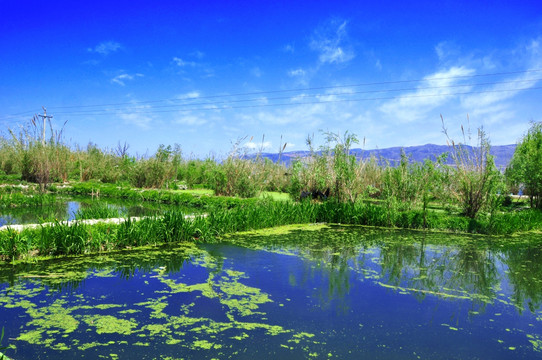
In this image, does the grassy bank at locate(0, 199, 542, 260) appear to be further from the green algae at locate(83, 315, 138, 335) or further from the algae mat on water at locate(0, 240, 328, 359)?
the green algae at locate(83, 315, 138, 335)

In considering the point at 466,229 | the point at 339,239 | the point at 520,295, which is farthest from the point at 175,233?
the point at 466,229

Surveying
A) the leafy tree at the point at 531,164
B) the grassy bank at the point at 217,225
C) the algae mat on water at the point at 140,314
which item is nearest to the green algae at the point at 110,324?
the algae mat on water at the point at 140,314

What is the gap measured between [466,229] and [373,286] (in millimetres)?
6923

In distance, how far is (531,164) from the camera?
1518cm

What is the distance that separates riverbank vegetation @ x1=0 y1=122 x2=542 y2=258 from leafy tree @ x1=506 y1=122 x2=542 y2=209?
0.04m

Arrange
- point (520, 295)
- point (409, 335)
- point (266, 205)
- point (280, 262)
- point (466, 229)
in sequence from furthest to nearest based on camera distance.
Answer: point (266, 205) < point (466, 229) < point (280, 262) < point (520, 295) < point (409, 335)

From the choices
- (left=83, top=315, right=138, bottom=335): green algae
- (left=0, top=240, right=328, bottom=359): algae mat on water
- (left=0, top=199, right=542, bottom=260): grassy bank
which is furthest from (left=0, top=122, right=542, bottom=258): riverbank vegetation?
(left=83, top=315, right=138, bottom=335): green algae

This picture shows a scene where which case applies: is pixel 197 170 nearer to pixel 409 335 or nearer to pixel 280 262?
pixel 280 262

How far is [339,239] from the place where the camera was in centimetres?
1011

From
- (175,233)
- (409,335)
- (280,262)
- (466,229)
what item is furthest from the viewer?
(466,229)

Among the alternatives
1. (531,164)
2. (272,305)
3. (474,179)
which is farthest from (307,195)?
(272,305)

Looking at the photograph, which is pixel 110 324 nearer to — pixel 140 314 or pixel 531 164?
pixel 140 314

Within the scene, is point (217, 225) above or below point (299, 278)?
above

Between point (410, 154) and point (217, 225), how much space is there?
29.0 ft
